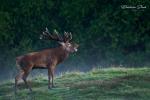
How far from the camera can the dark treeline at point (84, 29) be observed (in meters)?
23.6

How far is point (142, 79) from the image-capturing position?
17.0 m

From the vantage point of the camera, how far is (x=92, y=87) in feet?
53.2

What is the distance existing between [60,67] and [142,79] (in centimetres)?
788

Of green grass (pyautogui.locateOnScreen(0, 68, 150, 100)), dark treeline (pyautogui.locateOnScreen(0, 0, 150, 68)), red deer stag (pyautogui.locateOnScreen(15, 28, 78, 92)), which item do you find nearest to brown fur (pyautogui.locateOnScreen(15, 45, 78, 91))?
red deer stag (pyautogui.locateOnScreen(15, 28, 78, 92))

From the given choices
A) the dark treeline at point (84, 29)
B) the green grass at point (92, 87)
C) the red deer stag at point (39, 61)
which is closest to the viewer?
the green grass at point (92, 87)

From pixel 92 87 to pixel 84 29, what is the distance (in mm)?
8073

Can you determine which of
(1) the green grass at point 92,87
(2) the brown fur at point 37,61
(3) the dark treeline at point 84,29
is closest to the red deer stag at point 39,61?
(2) the brown fur at point 37,61

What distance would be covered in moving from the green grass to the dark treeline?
5.00 metres

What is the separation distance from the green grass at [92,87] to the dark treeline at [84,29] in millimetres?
4996

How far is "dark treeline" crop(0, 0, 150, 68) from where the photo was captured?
928 inches

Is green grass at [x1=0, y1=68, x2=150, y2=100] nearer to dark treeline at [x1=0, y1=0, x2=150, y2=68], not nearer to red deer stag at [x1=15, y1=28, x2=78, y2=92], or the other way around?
red deer stag at [x1=15, y1=28, x2=78, y2=92]

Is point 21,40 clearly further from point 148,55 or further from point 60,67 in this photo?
point 148,55

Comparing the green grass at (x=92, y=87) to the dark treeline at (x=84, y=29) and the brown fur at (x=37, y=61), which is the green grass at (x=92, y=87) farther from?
the dark treeline at (x=84, y=29)

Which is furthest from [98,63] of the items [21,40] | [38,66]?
[38,66]
